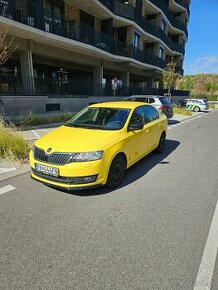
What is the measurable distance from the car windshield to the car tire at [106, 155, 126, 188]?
72cm

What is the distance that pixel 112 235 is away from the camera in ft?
10.8

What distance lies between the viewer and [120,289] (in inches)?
A: 94.3

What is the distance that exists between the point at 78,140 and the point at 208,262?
2862 millimetres

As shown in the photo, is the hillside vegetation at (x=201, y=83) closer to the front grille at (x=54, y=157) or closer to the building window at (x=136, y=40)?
the building window at (x=136, y=40)

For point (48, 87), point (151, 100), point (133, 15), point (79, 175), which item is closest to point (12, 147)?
point (79, 175)

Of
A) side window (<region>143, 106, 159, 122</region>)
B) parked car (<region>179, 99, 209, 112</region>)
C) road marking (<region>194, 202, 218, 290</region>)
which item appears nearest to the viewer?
road marking (<region>194, 202, 218, 290</region>)

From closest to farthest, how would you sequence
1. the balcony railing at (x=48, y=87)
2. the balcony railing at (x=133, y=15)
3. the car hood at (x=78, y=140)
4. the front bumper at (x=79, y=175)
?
the front bumper at (x=79, y=175) → the car hood at (x=78, y=140) → the balcony railing at (x=48, y=87) → the balcony railing at (x=133, y=15)

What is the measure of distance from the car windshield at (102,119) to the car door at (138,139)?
0.26 metres

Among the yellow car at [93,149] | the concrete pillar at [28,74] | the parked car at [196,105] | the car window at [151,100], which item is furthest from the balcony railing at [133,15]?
the yellow car at [93,149]

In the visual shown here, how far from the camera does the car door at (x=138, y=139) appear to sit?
5.29m

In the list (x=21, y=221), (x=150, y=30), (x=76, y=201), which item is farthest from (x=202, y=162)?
(x=150, y=30)

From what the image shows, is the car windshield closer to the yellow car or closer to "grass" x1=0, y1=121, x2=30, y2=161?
the yellow car

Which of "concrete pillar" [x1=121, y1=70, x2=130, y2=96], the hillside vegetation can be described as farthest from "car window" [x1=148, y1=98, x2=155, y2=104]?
the hillside vegetation

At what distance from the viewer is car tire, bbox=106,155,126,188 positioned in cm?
462
